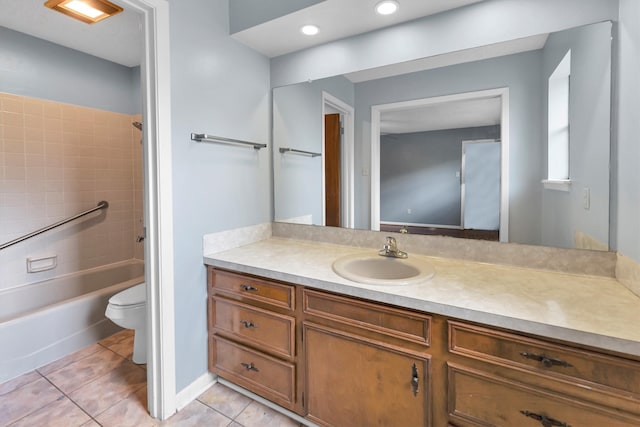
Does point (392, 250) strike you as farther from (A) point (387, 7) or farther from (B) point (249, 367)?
(A) point (387, 7)

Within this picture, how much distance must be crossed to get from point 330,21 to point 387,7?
32 centimetres

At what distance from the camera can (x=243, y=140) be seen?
77.5 inches

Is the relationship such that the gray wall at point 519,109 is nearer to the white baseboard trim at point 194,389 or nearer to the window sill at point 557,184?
the window sill at point 557,184

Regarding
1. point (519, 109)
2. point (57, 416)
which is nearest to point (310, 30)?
point (519, 109)

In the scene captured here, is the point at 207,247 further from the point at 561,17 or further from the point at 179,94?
the point at 561,17

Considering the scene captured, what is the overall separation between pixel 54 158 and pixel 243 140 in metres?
1.83

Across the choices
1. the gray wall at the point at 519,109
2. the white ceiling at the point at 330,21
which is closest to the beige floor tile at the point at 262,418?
the gray wall at the point at 519,109

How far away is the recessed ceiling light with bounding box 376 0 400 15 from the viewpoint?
1.52 m

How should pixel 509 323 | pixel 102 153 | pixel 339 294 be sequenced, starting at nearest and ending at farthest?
pixel 509 323
pixel 339 294
pixel 102 153

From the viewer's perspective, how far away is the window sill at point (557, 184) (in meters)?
1.39

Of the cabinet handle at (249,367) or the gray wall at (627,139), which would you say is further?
the cabinet handle at (249,367)

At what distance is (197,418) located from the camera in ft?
5.10

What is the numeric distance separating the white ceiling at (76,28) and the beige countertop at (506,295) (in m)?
1.71

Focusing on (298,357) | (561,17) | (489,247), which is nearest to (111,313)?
(298,357)
